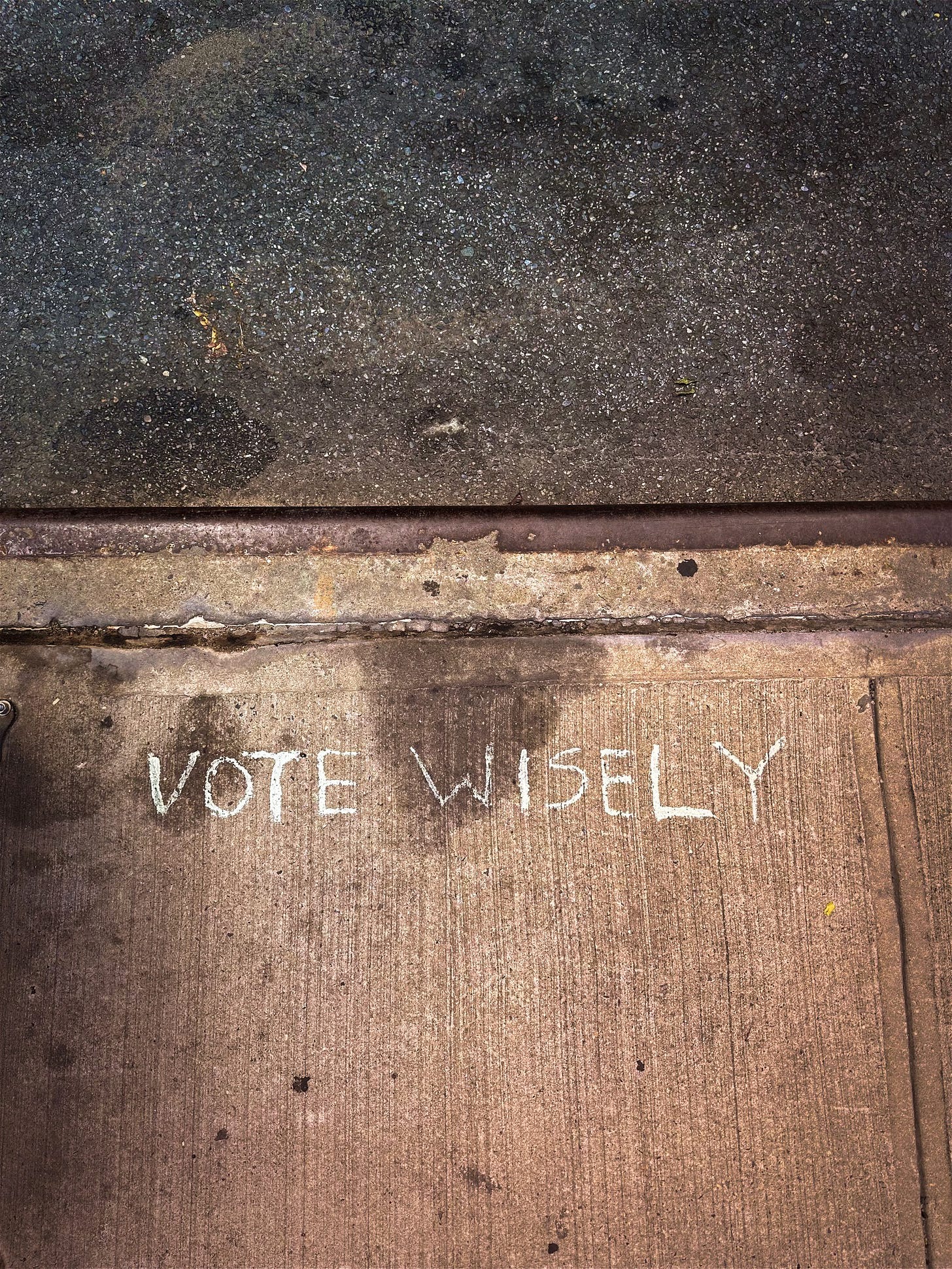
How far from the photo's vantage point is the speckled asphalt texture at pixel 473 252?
291 cm

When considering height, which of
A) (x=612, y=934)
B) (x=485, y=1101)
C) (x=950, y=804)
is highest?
(x=950, y=804)

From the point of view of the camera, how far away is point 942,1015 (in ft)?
7.91

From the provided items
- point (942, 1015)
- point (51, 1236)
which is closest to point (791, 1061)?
point (942, 1015)

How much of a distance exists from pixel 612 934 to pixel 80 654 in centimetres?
183

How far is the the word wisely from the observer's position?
2.45 m

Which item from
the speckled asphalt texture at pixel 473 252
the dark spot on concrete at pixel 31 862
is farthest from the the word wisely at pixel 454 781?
the speckled asphalt texture at pixel 473 252

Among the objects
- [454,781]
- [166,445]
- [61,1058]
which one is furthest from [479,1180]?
[166,445]

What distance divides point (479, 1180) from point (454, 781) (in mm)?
1107

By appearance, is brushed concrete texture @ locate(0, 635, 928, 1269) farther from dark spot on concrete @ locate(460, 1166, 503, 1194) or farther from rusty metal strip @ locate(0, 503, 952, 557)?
rusty metal strip @ locate(0, 503, 952, 557)

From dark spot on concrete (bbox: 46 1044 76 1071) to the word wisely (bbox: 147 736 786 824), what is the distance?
700 millimetres

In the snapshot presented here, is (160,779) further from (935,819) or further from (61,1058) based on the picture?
(935,819)

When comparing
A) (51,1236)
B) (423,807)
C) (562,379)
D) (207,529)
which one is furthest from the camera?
(562,379)

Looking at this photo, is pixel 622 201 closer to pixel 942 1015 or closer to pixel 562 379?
→ pixel 562 379

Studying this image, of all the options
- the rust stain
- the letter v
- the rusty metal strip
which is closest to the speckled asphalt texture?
the rusty metal strip
